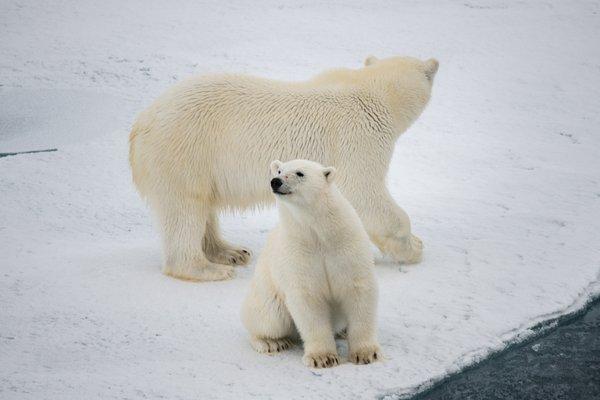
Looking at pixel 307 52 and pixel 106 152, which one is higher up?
pixel 307 52

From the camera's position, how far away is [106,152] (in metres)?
8.44

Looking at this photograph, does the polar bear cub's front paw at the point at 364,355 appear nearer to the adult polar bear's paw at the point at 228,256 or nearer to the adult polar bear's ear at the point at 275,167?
the adult polar bear's ear at the point at 275,167

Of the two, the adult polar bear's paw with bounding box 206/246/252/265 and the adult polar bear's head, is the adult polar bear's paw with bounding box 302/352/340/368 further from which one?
the adult polar bear's head

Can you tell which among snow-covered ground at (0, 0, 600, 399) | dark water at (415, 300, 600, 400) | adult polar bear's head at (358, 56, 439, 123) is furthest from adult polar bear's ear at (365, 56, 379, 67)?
dark water at (415, 300, 600, 400)

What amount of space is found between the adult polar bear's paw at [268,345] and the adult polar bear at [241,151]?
4.47ft

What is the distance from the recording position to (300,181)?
427 centimetres

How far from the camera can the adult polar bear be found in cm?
602

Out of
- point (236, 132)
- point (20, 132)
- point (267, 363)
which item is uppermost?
point (236, 132)

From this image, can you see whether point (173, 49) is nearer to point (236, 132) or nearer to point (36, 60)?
point (36, 60)

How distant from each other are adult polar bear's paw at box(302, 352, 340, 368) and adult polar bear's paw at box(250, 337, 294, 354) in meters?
0.32

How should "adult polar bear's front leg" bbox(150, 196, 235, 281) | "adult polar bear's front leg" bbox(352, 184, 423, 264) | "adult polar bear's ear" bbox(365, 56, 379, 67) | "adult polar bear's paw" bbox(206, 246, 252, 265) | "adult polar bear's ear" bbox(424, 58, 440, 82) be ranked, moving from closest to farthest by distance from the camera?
"adult polar bear's front leg" bbox(150, 196, 235, 281) → "adult polar bear's front leg" bbox(352, 184, 423, 264) → "adult polar bear's paw" bbox(206, 246, 252, 265) → "adult polar bear's ear" bbox(424, 58, 440, 82) → "adult polar bear's ear" bbox(365, 56, 379, 67)

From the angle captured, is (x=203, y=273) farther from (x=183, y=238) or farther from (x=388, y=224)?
(x=388, y=224)

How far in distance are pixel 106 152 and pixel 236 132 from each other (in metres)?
2.75

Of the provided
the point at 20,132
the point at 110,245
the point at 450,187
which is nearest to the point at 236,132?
the point at 110,245
